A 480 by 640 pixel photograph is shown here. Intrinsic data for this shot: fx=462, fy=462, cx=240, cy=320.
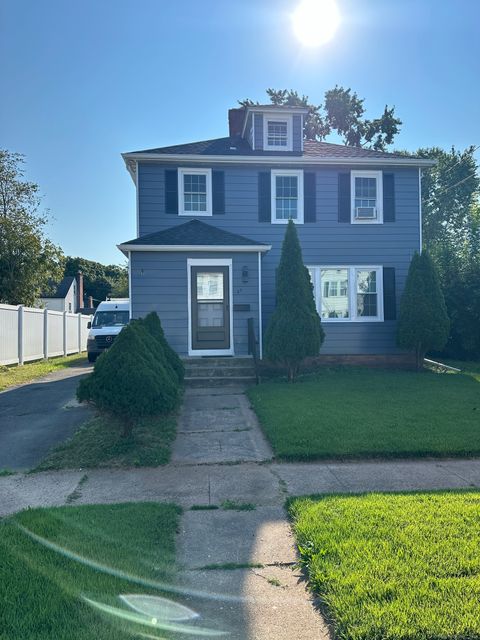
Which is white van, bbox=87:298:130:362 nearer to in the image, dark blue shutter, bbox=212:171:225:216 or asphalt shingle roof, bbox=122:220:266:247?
asphalt shingle roof, bbox=122:220:266:247

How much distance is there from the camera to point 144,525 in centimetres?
370

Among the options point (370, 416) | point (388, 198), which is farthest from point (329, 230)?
point (370, 416)

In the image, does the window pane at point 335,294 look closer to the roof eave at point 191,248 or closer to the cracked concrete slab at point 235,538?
the roof eave at point 191,248

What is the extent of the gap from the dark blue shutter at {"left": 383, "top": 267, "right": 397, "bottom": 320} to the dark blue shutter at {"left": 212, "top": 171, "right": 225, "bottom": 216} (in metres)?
5.00

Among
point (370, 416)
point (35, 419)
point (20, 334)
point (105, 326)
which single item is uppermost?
point (105, 326)

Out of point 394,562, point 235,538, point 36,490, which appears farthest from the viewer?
point 36,490

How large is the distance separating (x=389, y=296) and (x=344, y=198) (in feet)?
10.0

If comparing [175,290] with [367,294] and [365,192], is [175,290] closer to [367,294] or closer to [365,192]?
[367,294]

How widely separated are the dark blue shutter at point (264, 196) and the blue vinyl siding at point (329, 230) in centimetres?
12

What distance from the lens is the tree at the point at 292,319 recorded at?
1034cm

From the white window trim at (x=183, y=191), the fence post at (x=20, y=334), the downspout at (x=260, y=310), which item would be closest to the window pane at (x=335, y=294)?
the downspout at (x=260, y=310)

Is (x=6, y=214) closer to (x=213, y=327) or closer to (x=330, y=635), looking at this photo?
(x=213, y=327)

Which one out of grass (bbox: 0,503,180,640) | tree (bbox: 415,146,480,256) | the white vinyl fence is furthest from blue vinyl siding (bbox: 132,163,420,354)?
tree (bbox: 415,146,480,256)

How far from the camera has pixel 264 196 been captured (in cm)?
1280
